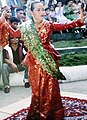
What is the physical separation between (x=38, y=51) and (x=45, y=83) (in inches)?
13.4

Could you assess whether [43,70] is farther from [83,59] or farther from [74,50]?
[74,50]

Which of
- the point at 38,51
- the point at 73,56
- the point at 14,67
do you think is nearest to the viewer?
the point at 38,51

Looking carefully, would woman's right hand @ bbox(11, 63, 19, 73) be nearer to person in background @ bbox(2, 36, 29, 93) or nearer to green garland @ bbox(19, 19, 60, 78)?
person in background @ bbox(2, 36, 29, 93)

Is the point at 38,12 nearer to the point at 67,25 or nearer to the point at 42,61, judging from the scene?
the point at 67,25

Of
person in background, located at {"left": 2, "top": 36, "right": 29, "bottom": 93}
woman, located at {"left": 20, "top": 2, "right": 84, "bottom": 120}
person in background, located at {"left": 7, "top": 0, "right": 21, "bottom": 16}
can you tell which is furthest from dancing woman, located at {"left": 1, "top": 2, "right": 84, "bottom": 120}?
person in background, located at {"left": 7, "top": 0, "right": 21, "bottom": 16}

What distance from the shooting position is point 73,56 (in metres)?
6.70

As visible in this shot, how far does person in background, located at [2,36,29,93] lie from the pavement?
118 millimetres

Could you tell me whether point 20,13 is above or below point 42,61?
above

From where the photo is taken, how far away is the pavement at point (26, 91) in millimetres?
4210

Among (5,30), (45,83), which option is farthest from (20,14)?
(45,83)

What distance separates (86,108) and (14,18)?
252cm

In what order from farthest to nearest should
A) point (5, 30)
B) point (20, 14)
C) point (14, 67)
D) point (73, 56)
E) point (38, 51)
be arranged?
1. point (73, 56)
2. point (20, 14)
3. point (14, 67)
4. point (5, 30)
5. point (38, 51)

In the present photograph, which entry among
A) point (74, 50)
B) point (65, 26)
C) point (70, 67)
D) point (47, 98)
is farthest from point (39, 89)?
point (74, 50)

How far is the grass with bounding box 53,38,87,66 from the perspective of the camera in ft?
20.2
